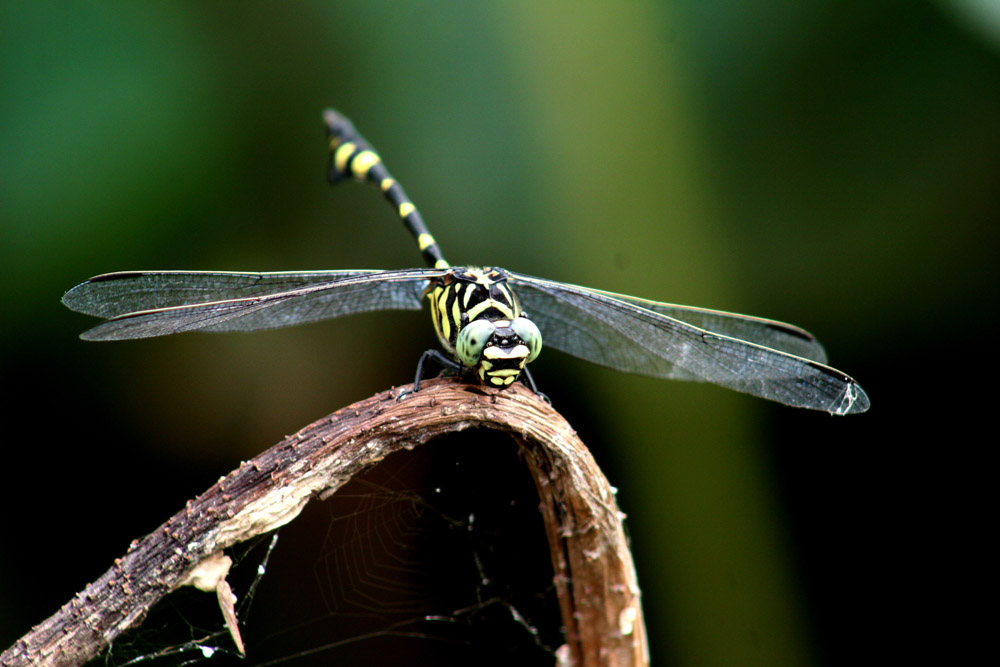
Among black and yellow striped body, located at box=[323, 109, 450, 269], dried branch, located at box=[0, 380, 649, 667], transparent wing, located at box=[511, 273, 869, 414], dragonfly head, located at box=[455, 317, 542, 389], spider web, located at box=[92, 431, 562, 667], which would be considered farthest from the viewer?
black and yellow striped body, located at box=[323, 109, 450, 269]

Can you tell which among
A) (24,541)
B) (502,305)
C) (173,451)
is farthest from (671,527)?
(24,541)

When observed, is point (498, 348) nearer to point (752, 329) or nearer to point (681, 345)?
point (681, 345)

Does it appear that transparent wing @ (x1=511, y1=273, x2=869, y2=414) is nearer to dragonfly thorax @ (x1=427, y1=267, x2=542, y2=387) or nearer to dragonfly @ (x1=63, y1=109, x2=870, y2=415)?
dragonfly @ (x1=63, y1=109, x2=870, y2=415)

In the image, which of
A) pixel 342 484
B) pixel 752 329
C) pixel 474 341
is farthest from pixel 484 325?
pixel 752 329

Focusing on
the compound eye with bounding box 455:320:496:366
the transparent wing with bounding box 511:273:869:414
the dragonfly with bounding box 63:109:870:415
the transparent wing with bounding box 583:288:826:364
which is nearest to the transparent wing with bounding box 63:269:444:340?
the dragonfly with bounding box 63:109:870:415

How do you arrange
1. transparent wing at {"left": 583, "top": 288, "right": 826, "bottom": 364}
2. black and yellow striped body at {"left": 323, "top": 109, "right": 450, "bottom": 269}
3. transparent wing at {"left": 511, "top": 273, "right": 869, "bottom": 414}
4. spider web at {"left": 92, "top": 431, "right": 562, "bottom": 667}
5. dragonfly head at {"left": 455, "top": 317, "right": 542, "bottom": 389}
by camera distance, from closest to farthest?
dragonfly head at {"left": 455, "top": 317, "right": 542, "bottom": 389}, transparent wing at {"left": 511, "top": 273, "right": 869, "bottom": 414}, transparent wing at {"left": 583, "top": 288, "right": 826, "bottom": 364}, spider web at {"left": 92, "top": 431, "right": 562, "bottom": 667}, black and yellow striped body at {"left": 323, "top": 109, "right": 450, "bottom": 269}
